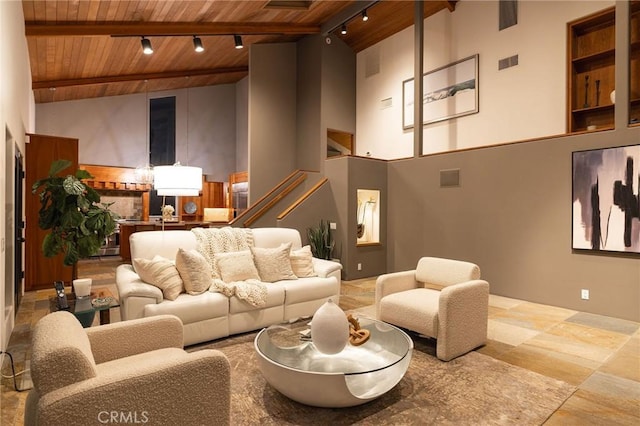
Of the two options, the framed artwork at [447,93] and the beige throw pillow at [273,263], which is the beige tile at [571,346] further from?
the framed artwork at [447,93]

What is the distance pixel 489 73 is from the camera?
618 centimetres

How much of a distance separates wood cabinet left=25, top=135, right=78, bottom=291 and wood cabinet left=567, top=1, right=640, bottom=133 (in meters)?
7.35

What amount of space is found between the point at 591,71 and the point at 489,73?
4.89ft

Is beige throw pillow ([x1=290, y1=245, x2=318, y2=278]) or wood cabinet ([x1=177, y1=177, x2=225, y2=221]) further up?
wood cabinet ([x1=177, y1=177, x2=225, y2=221])

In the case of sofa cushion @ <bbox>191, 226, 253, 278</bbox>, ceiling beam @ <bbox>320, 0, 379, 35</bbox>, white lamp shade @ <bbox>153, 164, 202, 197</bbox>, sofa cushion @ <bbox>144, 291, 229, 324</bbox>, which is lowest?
sofa cushion @ <bbox>144, 291, 229, 324</bbox>

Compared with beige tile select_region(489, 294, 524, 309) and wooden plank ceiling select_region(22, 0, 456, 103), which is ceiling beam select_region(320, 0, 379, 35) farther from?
beige tile select_region(489, 294, 524, 309)

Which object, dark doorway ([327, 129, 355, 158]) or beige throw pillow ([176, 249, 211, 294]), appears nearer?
beige throw pillow ([176, 249, 211, 294])

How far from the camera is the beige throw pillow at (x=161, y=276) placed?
10.0 feet

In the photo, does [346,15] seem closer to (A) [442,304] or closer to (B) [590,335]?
(A) [442,304]

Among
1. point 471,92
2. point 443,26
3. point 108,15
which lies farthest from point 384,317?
point 443,26

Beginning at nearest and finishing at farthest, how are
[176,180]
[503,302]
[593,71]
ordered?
[176,180], [503,302], [593,71]

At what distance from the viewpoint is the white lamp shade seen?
330cm

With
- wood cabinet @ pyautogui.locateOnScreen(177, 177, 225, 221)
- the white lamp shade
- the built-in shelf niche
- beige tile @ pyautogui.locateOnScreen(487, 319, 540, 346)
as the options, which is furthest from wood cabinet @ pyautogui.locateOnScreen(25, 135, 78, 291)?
beige tile @ pyautogui.locateOnScreen(487, 319, 540, 346)

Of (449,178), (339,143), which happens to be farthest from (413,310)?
(339,143)
